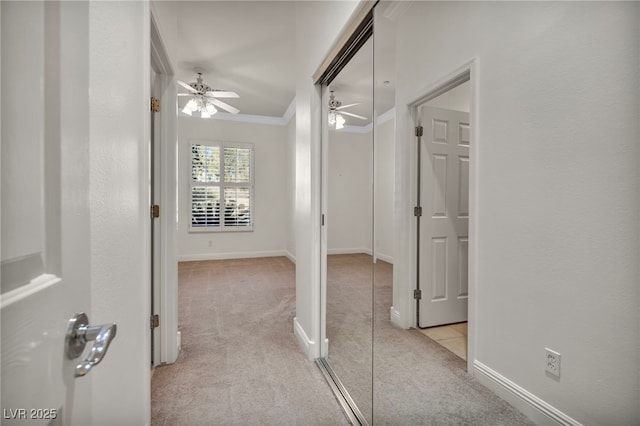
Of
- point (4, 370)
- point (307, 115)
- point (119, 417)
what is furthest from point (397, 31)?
point (119, 417)

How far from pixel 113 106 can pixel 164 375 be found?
5.75ft

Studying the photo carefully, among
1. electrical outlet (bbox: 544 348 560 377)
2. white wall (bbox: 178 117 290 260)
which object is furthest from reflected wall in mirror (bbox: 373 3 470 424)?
white wall (bbox: 178 117 290 260)

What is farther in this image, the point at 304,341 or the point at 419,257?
the point at 304,341

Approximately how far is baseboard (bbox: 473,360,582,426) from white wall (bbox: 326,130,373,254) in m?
0.68

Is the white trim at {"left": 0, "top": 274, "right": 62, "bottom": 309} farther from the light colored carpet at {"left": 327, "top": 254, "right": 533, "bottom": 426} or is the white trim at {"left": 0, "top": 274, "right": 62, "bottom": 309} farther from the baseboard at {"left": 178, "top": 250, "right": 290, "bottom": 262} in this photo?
the baseboard at {"left": 178, "top": 250, "right": 290, "bottom": 262}

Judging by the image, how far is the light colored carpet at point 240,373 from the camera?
1485mm

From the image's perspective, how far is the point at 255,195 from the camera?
580cm

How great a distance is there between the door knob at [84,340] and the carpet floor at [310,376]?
1103 mm

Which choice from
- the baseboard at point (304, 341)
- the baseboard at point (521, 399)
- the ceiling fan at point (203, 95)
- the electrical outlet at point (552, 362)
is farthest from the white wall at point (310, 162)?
the ceiling fan at point (203, 95)

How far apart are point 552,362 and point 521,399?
0.16 meters

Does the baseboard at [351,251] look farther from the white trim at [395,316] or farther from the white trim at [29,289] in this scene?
the white trim at [29,289]

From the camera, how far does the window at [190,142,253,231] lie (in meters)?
5.42

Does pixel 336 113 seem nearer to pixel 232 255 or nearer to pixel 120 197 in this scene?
pixel 120 197

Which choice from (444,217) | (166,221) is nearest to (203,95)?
(166,221)
